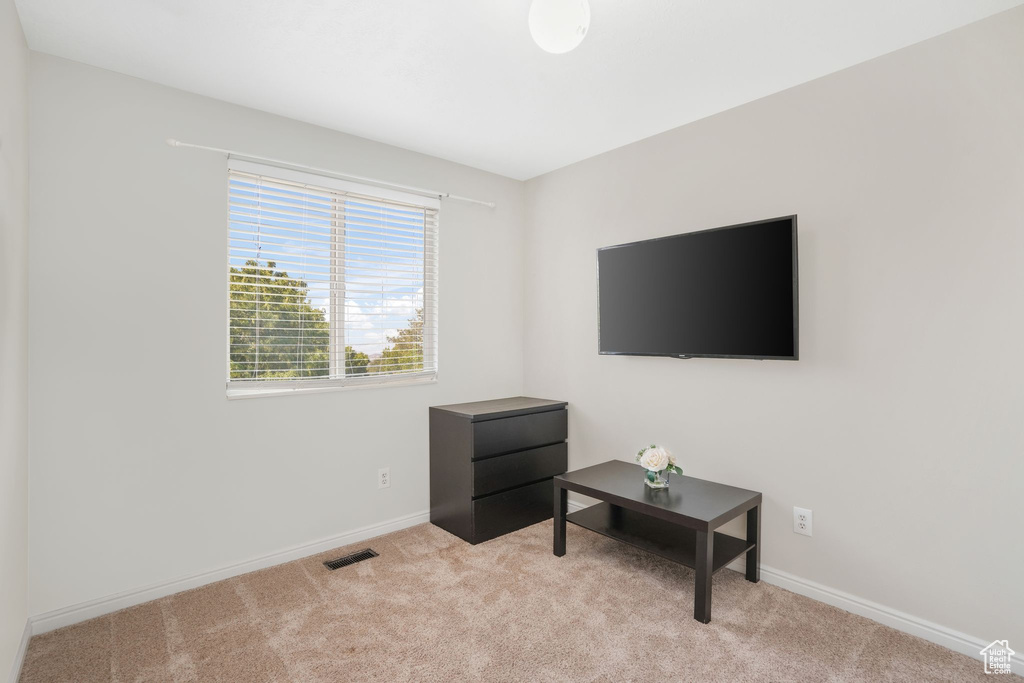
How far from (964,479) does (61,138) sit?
3.96m

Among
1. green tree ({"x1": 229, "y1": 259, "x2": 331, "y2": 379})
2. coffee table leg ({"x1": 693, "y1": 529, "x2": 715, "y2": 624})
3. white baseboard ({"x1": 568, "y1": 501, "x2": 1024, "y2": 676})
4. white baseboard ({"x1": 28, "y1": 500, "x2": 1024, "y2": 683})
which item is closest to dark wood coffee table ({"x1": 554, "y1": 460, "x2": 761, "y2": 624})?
coffee table leg ({"x1": 693, "y1": 529, "x2": 715, "y2": 624})

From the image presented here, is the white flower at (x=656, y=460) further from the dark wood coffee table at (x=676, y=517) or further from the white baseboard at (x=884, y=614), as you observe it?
the white baseboard at (x=884, y=614)

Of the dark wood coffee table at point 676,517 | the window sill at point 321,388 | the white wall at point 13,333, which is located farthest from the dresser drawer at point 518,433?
the white wall at point 13,333

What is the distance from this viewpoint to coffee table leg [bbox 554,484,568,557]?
2.82 meters

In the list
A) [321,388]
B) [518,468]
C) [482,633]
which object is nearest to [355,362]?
[321,388]

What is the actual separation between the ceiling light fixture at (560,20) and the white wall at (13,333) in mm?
1755

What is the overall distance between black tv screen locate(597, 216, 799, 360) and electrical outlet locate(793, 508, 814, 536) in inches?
29.4

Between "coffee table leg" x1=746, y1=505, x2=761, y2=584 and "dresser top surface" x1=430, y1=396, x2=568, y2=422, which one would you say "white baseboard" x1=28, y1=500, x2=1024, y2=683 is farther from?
"dresser top surface" x1=430, y1=396, x2=568, y2=422

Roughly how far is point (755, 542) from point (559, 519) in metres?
0.99

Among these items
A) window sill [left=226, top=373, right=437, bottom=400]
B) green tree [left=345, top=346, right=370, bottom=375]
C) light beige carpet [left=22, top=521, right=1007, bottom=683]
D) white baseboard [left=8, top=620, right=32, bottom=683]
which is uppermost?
green tree [left=345, top=346, right=370, bottom=375]

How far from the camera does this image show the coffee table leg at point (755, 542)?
98.9 inches

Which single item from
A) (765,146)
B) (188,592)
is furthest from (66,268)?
(765,146)

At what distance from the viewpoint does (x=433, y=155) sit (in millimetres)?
3385

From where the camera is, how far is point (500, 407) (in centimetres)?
333
